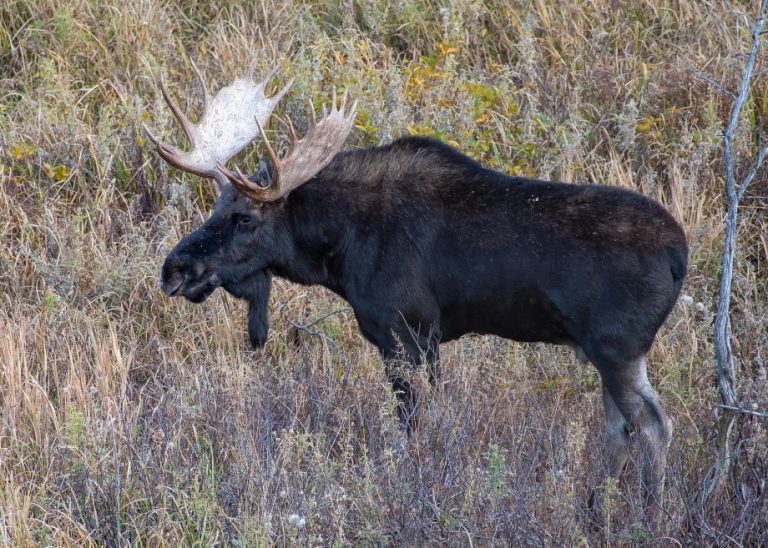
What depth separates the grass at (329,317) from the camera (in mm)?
4555

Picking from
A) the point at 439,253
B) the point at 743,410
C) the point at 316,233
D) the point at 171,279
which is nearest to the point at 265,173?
the point at 316,233

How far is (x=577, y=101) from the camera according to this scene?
8.20m

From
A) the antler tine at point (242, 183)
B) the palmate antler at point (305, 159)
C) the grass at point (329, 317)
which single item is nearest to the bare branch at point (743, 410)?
the grass at point (329, 317)

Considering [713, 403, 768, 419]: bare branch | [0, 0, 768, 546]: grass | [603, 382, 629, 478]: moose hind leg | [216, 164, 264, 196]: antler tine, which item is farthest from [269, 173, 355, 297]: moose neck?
[713, 403, 768, 419]: bare branch

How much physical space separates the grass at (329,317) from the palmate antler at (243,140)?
1015mm

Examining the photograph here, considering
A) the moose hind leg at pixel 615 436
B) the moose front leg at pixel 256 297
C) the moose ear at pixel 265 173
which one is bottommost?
the moose hind leg at pixel 615 436

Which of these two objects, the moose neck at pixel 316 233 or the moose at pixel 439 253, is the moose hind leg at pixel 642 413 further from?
the moose neck at pixel 316 233

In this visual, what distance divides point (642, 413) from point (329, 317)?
227cm

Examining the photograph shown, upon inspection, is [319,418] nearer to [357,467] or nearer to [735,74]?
[357,467]

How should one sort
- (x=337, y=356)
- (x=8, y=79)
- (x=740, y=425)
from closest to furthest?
(x=740, y=425) → (x=337, y=356) → (x=8, y=79)

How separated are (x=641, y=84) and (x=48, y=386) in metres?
4.85

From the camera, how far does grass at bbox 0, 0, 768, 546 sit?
14.9 ft

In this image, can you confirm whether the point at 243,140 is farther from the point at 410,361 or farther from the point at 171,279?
the point at 410,361

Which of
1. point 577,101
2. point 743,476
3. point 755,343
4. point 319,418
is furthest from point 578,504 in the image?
point 577,101
